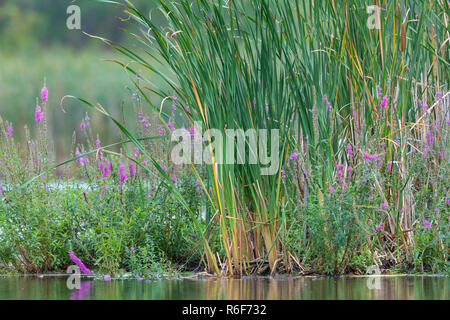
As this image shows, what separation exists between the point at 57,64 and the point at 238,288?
1553cm

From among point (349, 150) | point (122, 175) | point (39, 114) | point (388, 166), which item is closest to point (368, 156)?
point (349, 150)

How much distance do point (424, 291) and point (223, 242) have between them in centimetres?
Result: 103

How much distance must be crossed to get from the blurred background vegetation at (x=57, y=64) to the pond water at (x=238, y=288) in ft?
36.5

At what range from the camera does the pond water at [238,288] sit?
3057mm

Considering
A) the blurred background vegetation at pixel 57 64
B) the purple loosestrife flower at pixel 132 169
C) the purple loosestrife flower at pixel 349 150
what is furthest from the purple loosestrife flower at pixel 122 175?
the blurred background vegetation at pixel 57 64

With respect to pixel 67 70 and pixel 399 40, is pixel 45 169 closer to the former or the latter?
pixel 399 40

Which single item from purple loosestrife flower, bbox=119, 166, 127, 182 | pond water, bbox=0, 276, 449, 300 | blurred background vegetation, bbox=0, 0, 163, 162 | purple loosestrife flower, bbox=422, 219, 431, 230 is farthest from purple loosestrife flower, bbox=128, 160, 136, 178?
blurred background vegetation, bbox=0, 0, 163, 162

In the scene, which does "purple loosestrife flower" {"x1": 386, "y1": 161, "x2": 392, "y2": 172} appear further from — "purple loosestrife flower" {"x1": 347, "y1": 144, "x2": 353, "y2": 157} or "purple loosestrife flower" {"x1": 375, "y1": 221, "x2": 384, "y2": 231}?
"purple loosestrife flower" {"x1": 375, "y1": 221, "x2": 384, "y2": 231}

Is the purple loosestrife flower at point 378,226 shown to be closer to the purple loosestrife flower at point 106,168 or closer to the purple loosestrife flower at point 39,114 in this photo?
the purple loosestrife flower at point 106,168

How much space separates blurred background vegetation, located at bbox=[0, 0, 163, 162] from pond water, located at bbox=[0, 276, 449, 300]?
438 inches

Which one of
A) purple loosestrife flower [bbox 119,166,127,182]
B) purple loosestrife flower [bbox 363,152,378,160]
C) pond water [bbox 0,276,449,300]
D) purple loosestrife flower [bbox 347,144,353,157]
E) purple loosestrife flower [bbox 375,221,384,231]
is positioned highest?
purple loosestrife flower [bbox 347,144,353,157]

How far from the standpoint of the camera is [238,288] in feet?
10.6

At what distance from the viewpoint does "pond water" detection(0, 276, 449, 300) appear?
3.06 meters

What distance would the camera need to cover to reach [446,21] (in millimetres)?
4199
